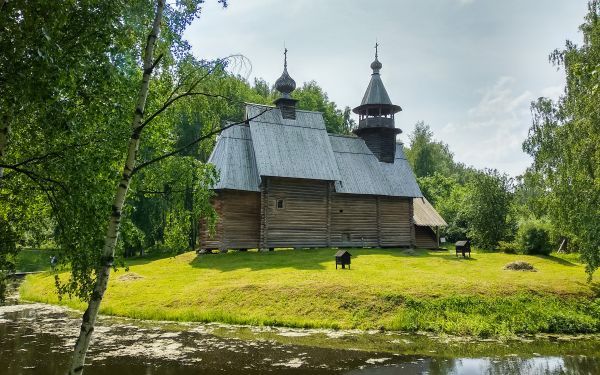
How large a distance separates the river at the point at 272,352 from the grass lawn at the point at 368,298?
83 centimetres

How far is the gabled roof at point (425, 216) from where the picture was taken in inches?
1455

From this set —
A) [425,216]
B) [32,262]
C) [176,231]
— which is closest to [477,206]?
[425,216]

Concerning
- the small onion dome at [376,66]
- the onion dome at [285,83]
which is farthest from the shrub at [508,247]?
the onion dome at [285,83]

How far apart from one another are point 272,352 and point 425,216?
2872 centimetres

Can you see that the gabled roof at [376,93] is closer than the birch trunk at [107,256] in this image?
No

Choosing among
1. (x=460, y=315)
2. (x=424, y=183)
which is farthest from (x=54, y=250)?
(x=424, y=183)

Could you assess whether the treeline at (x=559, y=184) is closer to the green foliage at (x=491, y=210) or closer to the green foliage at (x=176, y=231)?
the green foliage at (x=491, y=210)

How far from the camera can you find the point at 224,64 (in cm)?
734

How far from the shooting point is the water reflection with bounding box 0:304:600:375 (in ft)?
34.5

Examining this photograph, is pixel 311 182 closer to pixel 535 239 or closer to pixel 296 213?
pixel 296 213

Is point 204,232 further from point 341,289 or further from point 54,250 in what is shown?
point 54,250

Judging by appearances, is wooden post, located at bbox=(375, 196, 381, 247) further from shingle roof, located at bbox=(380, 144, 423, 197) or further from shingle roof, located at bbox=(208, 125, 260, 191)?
shingle roof, located at bbox=(208, 125, 260, 191)

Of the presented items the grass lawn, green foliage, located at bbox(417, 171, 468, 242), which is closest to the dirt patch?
the grass lawn

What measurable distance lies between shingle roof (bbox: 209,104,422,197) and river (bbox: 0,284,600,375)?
1397 cm
